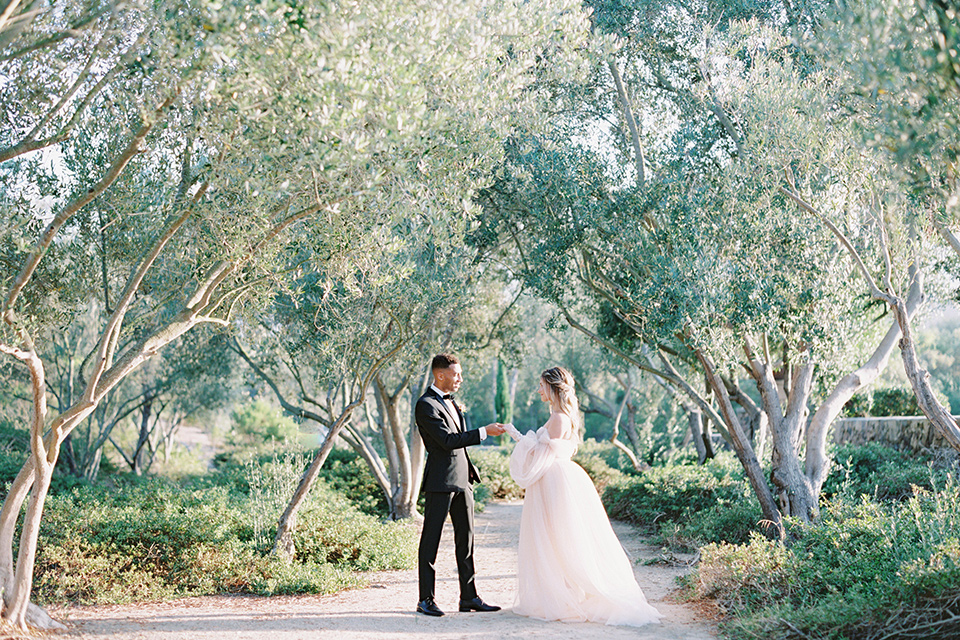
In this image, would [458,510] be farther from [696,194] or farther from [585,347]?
[585,347]

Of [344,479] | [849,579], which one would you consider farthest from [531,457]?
[344,479]

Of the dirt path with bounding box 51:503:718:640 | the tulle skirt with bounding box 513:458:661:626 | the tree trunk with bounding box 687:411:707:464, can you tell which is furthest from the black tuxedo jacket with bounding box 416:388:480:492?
the tree trunk with bounding box 687:411:707:464

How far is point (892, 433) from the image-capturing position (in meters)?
14.9

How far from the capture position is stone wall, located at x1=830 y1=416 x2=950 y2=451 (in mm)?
13625

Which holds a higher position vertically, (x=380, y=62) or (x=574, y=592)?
(x=380, y=62)

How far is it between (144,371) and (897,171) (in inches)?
884

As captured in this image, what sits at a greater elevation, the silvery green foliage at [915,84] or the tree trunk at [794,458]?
the silvery green foliage at [915,84]

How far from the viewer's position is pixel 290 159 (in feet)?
17.8

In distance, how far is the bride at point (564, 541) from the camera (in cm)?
655

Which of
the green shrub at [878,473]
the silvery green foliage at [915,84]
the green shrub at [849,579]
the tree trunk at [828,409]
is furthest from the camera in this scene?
the green shrub at [878,473]

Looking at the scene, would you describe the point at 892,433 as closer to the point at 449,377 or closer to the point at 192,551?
the point at 449,377

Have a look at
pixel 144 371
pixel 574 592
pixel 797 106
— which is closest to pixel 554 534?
pixel 574 592

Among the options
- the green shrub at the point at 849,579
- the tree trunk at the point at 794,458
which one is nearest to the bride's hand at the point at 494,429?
the green shrub at the point at 849,579

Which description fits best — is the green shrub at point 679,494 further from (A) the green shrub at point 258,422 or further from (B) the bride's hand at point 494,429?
(A) the green shrub at point 258,422
